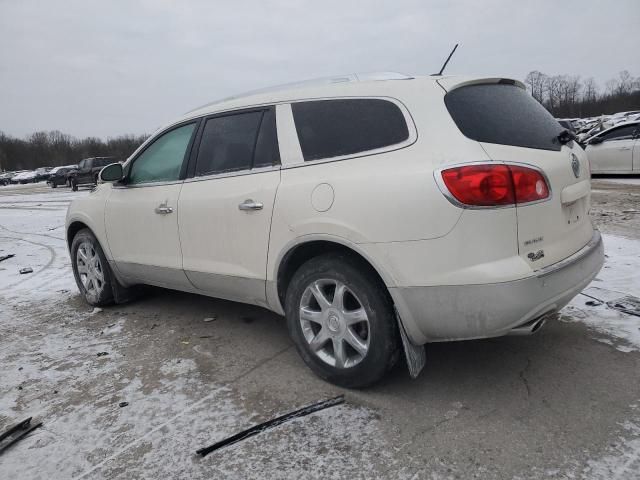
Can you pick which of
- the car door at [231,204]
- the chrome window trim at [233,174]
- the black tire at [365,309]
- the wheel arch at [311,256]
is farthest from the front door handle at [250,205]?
the black tire at [365,309]

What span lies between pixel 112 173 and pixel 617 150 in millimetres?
12842

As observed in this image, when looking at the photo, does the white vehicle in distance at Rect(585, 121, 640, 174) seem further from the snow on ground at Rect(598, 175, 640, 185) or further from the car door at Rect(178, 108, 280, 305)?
the car door at Rect(178, 108, 280, 305)

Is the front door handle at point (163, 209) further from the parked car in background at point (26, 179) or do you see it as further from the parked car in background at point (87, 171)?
the parked car in background at point (26, 179)

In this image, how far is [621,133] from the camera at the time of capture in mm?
13102

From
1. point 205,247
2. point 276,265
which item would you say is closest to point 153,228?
point 205,247

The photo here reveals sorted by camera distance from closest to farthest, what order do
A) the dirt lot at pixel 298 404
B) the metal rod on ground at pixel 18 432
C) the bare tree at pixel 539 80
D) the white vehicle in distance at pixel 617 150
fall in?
the dirt lot at pixel 298 404, the metal rod on ground at pixel 18 432, the white vehicle in distance at pixel 617 150, the bare tree at pixel 539 80

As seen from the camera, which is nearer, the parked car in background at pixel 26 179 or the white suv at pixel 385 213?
the white suv at pixel 385 213

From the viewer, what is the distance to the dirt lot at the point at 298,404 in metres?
2.39

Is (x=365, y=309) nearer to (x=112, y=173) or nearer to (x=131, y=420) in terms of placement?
(x=131, y=420)

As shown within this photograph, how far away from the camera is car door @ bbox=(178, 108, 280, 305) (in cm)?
337

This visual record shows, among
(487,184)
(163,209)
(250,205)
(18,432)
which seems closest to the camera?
(487,184)

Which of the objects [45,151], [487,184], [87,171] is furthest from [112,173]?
[45,151]

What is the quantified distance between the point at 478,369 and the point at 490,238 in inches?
43.9

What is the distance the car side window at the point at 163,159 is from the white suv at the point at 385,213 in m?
0.18
